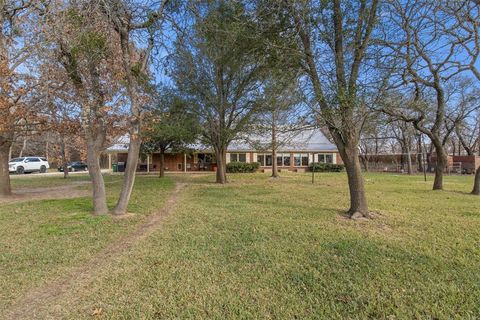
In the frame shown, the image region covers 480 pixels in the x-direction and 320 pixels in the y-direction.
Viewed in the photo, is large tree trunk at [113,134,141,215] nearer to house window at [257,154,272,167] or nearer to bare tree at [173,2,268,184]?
bare tree at [173,2,268,184]

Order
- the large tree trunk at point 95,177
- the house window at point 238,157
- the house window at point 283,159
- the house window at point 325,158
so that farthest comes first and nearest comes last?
the house window at point 325,158
the house window at point 283,159
the house window at point 238,157
the large tree trunk at point 95,177

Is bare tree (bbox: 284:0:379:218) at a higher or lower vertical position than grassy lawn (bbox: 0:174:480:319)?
higher

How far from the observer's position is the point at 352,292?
136 inches

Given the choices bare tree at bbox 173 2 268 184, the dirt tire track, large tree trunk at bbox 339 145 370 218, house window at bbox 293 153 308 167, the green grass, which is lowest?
the dirt tire track

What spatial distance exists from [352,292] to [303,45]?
20.8ft

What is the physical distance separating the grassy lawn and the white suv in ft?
92.1

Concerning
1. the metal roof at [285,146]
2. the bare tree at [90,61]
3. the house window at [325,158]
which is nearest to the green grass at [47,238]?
the bare tree at [90,61]

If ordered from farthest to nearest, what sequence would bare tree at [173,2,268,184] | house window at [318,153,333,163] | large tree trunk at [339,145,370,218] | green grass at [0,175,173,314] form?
house window at [318,153,333,163]
bare tree at [173,2,268,184]
large tree trunk at [339,145,370,218]
green grass at [0,175,173,314]

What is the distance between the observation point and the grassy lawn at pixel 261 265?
317cm

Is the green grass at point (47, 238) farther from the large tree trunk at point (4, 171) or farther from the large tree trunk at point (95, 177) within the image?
the large tree trunk at point (4, 171)

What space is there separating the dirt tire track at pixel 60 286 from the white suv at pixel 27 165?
31592 millimetres

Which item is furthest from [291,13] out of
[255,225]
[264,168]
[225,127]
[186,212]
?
[264,168]

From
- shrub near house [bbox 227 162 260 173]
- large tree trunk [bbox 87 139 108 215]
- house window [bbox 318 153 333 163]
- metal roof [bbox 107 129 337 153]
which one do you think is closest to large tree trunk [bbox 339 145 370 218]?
large tree trunk [bbox 87 139 108 215]

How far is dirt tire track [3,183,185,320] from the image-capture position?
3098mm
